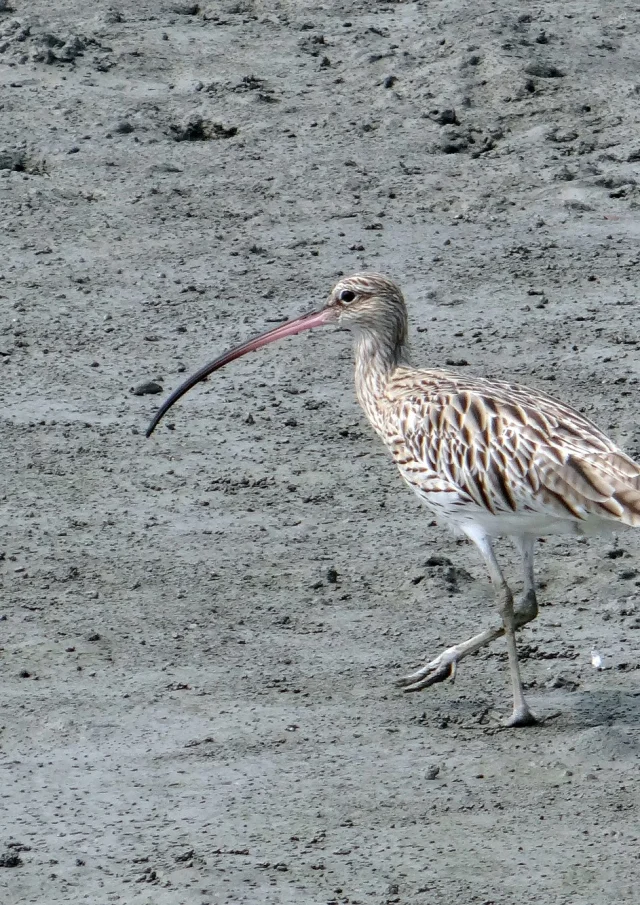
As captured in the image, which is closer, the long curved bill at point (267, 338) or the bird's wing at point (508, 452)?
the bird's wing at point (508, 452)

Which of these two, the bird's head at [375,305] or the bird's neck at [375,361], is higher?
the bird's head at [375,305]

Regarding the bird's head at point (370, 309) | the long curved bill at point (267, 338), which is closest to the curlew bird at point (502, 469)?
the bird's head at point (370, 309)

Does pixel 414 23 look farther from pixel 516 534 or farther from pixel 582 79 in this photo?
pixel 516 534

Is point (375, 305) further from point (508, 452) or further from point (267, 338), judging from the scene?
point (508, 452)

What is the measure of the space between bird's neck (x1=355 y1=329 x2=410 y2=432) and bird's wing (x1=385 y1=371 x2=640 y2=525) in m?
0.33

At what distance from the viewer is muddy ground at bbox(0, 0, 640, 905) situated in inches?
243

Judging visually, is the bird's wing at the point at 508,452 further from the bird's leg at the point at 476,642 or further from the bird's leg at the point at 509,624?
the bird's leg at the point at 476,642

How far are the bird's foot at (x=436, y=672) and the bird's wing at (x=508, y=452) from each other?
0.61 metres

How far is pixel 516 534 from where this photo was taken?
22.7 feet

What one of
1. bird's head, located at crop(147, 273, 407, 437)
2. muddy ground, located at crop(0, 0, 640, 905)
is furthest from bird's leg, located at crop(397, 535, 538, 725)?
bird's head, located at crop(147, 273, 407, 437)

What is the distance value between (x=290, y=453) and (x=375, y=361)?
1368 mm

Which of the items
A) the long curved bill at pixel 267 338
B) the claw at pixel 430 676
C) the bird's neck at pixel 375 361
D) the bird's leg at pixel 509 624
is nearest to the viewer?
the bird's leg at pixel 509 624

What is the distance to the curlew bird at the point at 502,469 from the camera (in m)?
6.55

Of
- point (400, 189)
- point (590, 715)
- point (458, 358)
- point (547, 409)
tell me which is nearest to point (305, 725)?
point (590, 715)
